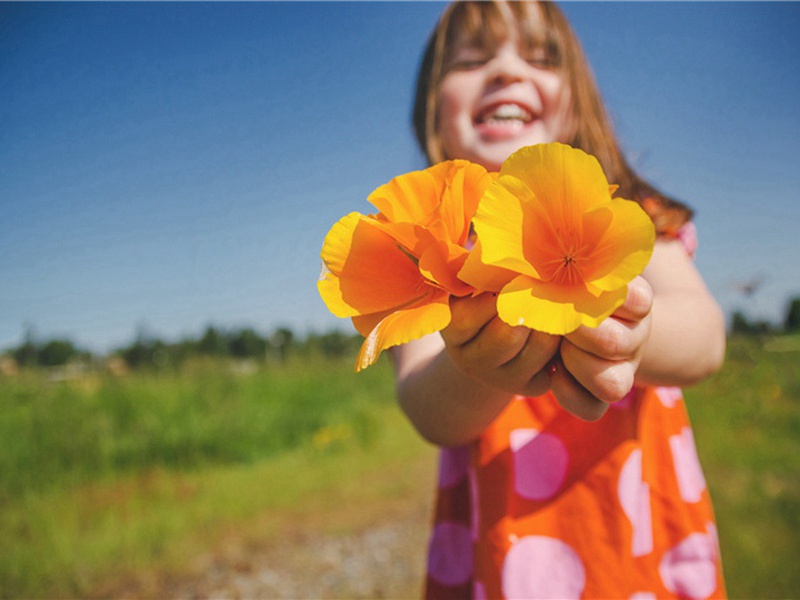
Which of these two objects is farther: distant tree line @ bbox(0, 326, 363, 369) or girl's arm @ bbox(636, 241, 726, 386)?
distant tree line @ bbox(0, 326, 363, 369)

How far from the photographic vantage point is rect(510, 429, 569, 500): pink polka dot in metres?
1.39

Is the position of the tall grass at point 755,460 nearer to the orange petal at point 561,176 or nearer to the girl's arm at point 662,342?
the girl's arm at point 662,342

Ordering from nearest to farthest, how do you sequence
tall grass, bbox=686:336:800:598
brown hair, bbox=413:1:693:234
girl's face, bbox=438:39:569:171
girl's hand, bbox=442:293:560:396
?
girl's hand, bbox=442:293:560:396
girl's face, bbox=438:39:569:171
brown hair, bbox=413:1:693:234
tall grass, bbox=686:336:800:598

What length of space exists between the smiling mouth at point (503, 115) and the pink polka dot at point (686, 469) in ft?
3.32

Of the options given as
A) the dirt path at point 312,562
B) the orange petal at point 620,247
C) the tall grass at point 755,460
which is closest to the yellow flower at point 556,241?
the orange petal at point 620,247

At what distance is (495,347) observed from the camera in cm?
71

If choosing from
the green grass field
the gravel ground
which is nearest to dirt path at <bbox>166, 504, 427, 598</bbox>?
the gravel ground

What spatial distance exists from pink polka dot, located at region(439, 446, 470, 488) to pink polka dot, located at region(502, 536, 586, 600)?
0.39 metres

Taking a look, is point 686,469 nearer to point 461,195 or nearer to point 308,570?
point 461,195

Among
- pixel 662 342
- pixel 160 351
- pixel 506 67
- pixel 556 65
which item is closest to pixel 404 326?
pixel 662 342

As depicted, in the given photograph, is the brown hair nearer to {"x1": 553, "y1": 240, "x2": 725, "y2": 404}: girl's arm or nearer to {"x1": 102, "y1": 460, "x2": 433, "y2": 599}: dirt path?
{"x1": 553, "y1": 240, "x2": 725, "y2": 404}: girl's arm

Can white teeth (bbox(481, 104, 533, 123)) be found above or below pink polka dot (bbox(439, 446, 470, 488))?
above

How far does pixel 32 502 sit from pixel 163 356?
5.89 meters

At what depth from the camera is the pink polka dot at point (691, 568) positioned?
1.38m
